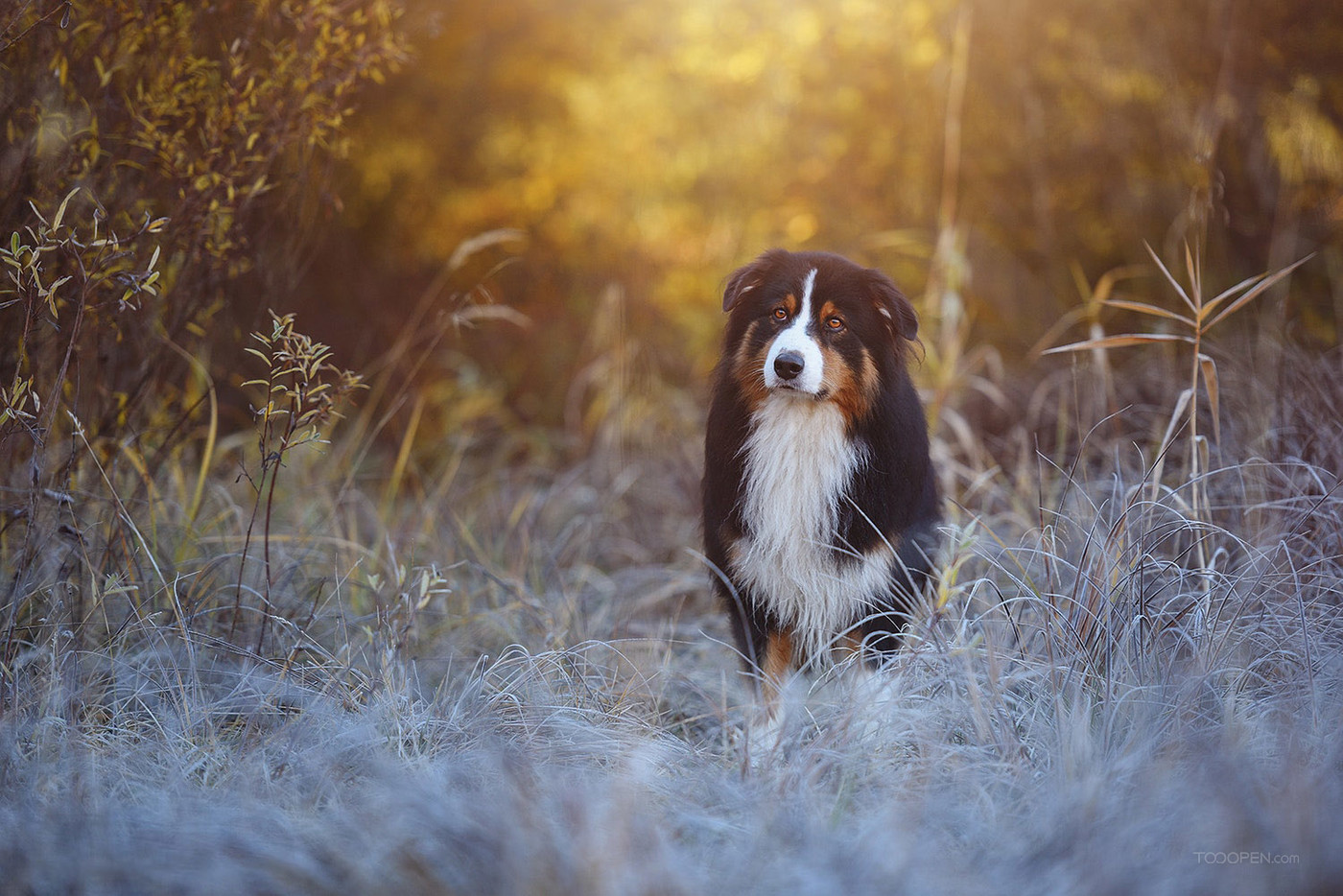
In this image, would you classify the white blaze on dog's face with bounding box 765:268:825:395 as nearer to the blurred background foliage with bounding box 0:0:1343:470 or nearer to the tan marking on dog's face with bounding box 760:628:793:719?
the tan marking on dog's face with bounding box 760:628:793:719

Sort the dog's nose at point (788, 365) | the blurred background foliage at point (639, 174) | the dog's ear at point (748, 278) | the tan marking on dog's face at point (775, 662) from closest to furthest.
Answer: the dog's nose at point (788, 365)
the tan marking on dog's face at point (775, 662)
the dog's ear at point (748, 278)
the blurred background foliage at point (639, 174)

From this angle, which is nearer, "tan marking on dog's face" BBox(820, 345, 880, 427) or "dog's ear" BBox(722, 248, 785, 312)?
"tan marking on dog's face" BBox(820, 345, 880, 427)

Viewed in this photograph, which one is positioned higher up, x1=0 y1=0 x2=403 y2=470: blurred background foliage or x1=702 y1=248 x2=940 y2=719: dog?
x1=0 y1=0 x2=403 y2=470: blurred background foliage

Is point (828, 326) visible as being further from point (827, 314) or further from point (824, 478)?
point (824, 478)

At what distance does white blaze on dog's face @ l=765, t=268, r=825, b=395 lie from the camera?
295 centimetres

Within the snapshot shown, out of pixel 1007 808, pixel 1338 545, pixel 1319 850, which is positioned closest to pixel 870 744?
pixel 1007 808

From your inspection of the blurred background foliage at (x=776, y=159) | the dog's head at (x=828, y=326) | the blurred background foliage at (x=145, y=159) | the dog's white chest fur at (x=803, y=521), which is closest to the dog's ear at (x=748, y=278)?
the dog's head at (x=828, y=326)

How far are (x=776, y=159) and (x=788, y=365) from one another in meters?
4.85

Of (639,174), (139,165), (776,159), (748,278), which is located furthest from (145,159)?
(776,159)

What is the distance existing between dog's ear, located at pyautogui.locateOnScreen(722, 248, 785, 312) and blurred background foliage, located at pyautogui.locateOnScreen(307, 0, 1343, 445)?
2.23 meters

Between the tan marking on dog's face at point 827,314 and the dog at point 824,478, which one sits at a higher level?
the tan marking on dog's face at point 827,314

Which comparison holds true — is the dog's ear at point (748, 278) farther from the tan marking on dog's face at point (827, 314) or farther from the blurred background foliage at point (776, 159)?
the blurred background foliage at point (776, 159)

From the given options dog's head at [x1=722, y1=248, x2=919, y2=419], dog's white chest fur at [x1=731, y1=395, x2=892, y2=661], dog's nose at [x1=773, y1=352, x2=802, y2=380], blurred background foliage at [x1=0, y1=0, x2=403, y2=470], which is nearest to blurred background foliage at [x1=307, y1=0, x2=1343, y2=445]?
blurred background foliage at [x1=0, y1=0, x2=403, y2=470]

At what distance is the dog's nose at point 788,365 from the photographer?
9.66 feet
